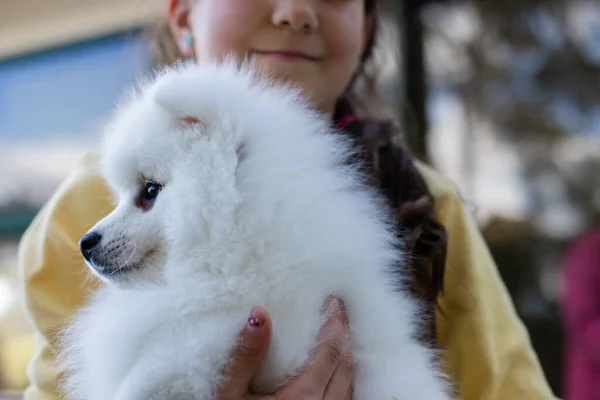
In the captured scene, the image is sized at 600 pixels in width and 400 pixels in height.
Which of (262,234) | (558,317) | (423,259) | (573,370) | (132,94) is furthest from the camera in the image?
(558,317)

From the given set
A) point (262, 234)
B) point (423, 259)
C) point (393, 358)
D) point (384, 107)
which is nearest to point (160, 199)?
point (262, 234)

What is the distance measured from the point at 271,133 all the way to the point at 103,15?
242cm

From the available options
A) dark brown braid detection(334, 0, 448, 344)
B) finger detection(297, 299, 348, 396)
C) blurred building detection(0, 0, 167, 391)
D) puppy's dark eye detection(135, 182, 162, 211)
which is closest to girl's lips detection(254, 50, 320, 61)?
dark brown braid detection(334, 0, 448, 344)

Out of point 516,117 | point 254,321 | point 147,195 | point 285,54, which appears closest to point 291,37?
point 285,54

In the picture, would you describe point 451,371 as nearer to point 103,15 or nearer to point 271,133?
point 271,133

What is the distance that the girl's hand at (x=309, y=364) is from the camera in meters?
0.60

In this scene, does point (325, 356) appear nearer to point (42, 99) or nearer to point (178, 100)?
point (178, 100)

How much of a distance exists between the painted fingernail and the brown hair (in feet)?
0.93

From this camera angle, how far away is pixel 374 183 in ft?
2.96

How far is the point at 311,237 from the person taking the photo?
66 cm

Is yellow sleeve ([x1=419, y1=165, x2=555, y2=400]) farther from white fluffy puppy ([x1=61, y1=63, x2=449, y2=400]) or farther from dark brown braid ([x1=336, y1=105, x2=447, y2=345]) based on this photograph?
white fluffy puppy ([x1=61, y1=63, x2=449, y2=400])

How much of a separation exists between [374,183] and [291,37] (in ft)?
0.80

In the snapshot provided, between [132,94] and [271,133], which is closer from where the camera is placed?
[271,133]

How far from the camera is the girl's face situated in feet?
2.89
